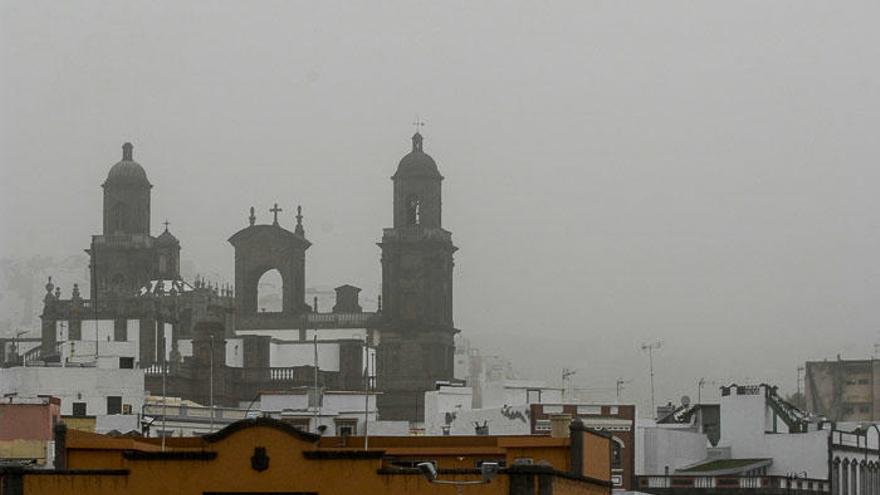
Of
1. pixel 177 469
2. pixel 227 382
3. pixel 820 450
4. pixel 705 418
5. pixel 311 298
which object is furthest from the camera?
pixel 311 298

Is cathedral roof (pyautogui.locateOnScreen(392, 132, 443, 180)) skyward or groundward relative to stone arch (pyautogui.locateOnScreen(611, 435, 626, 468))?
skyward

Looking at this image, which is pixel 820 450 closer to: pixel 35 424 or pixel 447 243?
pixel 35 424

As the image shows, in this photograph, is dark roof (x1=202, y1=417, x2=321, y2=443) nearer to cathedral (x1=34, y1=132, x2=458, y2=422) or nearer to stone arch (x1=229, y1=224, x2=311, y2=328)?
cathedral (x1=34, y1=132, x2=458, y2=422)

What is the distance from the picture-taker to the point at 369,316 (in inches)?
5802

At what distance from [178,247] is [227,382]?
17640 mm

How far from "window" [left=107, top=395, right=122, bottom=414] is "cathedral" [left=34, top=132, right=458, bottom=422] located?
23.1m

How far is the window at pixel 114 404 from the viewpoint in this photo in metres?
98.8

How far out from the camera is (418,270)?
14975 cm

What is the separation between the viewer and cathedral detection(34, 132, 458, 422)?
132 meters

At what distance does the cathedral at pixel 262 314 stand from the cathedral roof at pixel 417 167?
0.16 ft

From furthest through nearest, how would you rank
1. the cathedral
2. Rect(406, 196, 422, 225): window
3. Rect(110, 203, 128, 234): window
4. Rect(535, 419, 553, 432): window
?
Rect(406, 196, 422, 225): window → Rect(110, 203, 128, 234): window → the cathedral → Rect(535, 419, 553, 432): window

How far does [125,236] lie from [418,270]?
15013 millimetres

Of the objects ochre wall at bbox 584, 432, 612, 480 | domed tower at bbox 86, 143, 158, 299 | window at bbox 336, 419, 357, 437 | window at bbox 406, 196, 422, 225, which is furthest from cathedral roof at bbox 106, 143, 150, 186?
ochre wall at bbox 584, 432, 612, 480

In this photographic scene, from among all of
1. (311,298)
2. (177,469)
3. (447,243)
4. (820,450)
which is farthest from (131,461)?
(311,298)
